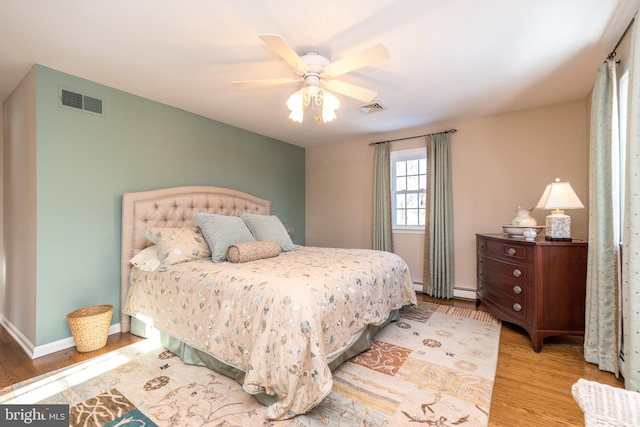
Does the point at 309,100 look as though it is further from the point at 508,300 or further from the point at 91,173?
the point at 508,300

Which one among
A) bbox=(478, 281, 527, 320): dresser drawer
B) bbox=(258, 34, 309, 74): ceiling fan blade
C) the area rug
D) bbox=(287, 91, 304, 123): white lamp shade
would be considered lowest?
the area rug

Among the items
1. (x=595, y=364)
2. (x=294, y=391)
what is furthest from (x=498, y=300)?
(x=294, y=391)

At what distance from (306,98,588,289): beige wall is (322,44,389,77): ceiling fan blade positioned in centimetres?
181

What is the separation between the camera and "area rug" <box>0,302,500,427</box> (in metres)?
1.50

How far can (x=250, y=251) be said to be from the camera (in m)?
2.41

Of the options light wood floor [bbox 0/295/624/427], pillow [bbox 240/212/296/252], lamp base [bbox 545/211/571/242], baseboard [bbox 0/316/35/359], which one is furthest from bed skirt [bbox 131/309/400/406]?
lamp base [bbox 545/211/571/242]

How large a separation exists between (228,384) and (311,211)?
3444 millimetres

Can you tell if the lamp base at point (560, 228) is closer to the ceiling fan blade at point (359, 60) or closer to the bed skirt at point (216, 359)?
the bed skirt at point (216, 359)

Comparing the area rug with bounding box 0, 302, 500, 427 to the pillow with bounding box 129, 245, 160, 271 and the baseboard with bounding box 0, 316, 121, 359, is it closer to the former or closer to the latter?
the baseboard with bounding box 0, 316, 121, 359

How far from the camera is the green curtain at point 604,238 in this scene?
1.93m

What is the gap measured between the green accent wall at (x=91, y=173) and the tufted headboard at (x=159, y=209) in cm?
10

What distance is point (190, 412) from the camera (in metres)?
1.55

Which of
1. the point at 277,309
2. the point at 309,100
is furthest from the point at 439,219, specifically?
the point at 277,309

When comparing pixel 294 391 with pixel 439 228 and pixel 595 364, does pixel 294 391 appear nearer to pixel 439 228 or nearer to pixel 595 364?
pixel 595 364
